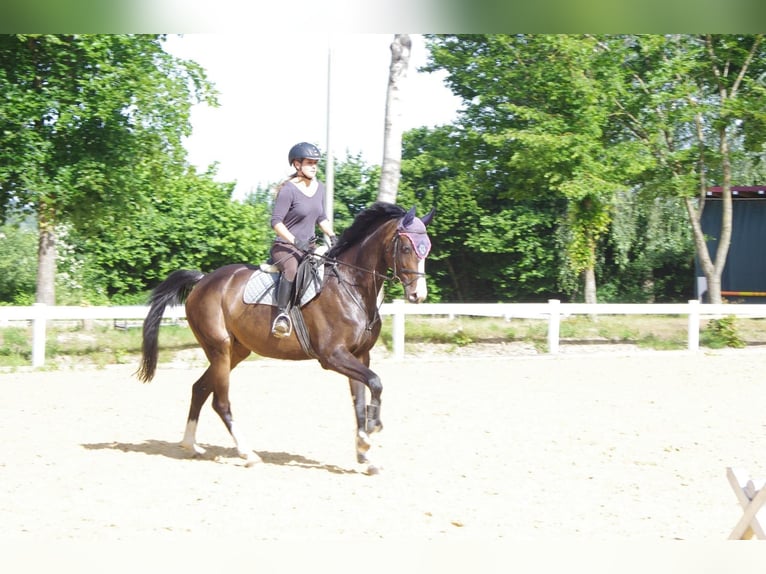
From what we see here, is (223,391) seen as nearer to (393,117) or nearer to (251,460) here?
(251,460)

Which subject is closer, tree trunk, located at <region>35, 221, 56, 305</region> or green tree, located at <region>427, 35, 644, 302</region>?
tree trunk, located at <region>35, 221, 56, 305</region>

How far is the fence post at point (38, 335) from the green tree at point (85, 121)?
6.57 feet

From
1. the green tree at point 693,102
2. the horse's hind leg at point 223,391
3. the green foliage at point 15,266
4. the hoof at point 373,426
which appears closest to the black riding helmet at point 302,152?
the horse's hind leg at point 223,391

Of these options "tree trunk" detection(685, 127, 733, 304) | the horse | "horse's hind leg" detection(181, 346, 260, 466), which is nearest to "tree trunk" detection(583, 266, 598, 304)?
"tree trunk" detection(685, 127, 733, 304)

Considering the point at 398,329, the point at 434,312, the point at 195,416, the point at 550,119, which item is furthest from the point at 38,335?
the point at 550,119

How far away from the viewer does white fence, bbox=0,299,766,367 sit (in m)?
13.5

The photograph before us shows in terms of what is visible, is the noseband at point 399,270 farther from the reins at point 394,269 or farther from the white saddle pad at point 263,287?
the white saddle pad at point 263,287

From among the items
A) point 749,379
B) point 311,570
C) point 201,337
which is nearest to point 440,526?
point 311,570

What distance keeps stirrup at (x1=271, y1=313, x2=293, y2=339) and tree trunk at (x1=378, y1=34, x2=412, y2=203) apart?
8.10 metres

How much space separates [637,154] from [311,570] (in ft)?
55.3

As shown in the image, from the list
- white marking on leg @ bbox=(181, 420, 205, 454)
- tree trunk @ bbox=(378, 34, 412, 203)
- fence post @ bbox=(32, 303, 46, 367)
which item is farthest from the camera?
tree trunk @ bbox=(378, 34, 412, 203)

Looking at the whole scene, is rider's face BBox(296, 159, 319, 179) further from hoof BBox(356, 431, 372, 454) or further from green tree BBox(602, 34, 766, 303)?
green tree BBox(602, 34, 766, 303)

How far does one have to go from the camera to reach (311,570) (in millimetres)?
3982

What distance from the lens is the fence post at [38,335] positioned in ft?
43.9
